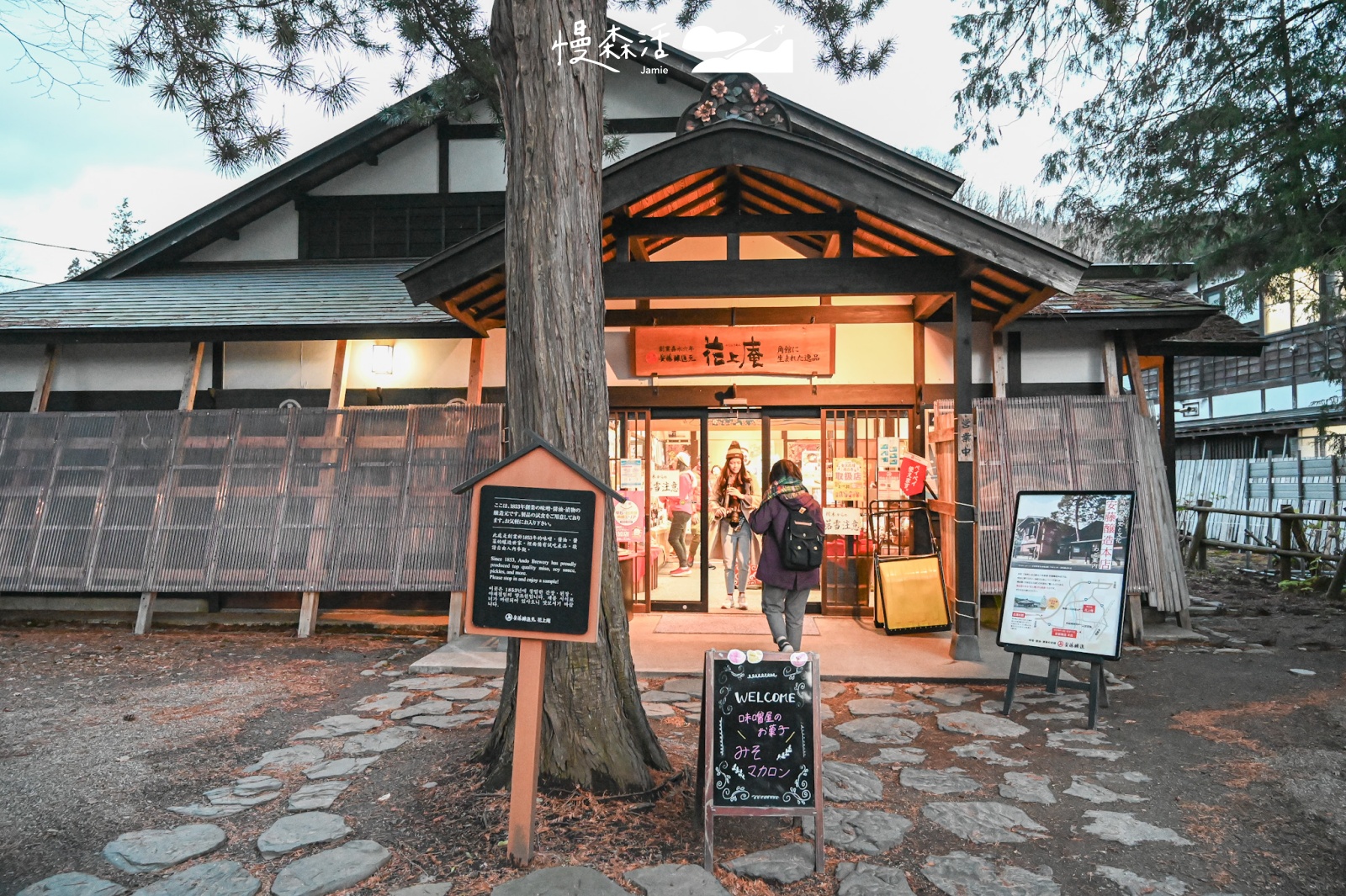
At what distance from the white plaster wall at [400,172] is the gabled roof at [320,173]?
0.11 m

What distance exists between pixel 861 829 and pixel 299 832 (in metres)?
2.80

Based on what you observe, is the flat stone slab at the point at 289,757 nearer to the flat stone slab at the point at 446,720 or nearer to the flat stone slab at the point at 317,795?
the flat stone slab at the point at 317,795

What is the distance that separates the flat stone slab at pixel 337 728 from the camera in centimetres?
545

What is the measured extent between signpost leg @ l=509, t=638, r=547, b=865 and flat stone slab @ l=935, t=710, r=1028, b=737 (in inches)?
129

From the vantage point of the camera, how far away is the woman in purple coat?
6.79 metres

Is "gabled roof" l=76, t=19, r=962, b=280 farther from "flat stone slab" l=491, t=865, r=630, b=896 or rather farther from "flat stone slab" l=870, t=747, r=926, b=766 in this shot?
"flat stone slab" l=491, t=865, r=630, b=896

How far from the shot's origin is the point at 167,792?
4.45 m

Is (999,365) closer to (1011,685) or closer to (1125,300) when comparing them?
(1125,300)

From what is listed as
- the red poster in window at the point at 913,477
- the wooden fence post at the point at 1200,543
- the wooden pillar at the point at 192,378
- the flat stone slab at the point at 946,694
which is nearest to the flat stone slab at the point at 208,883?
the flat stone slab at the point at 946,694

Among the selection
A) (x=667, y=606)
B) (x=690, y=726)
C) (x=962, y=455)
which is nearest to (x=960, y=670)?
(x=962, y=455)

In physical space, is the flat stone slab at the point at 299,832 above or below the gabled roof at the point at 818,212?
below

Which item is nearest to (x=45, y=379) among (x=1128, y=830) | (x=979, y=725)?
(x=979, y=725)

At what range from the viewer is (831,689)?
661 cm

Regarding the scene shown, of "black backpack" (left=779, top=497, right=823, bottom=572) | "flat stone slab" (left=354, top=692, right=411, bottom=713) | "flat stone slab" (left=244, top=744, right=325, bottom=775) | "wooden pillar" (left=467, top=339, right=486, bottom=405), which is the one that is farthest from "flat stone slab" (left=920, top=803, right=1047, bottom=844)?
"wooden pillar" (left=467, top=339, right=486, bottom=405)
